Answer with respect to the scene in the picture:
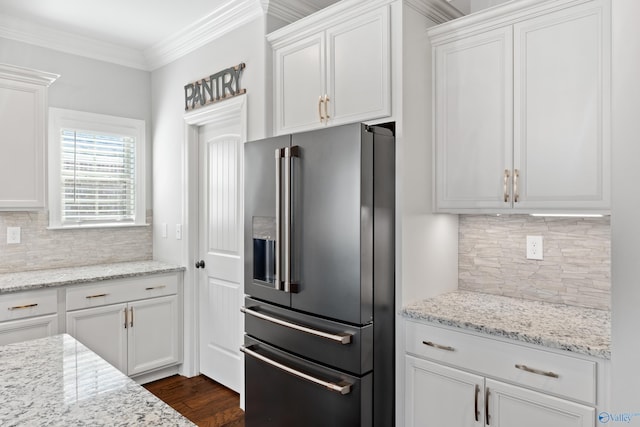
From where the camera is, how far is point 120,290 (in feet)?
10.2

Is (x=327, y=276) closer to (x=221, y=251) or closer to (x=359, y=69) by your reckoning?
(x=359, y=69)

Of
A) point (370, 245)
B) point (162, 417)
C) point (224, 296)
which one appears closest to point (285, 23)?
point (370, 245)

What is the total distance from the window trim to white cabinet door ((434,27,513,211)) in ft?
8.90

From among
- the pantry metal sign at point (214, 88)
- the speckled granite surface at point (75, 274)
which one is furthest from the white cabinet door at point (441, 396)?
the speckled granite surface at point (75, 274)

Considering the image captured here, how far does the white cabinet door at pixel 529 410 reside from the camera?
1.54 metres

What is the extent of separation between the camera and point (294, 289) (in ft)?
6.96

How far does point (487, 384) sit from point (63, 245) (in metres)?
3.22

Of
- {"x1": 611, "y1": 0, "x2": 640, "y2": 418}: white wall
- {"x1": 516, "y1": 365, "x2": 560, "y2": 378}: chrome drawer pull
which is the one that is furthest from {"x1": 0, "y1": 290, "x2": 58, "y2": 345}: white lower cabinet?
{"x1": 611, "y1": 0, "x2": 640, "y2": 418}: white wall

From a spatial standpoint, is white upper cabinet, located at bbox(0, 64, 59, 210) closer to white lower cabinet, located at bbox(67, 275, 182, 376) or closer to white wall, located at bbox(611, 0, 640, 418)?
white lower cabinet, located at bbox(67, 275, 182, 376)

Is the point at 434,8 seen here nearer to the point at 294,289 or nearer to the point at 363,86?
the point at 363,86

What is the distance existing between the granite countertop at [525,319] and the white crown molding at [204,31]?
211 cm

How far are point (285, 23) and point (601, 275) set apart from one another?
2.34 metres

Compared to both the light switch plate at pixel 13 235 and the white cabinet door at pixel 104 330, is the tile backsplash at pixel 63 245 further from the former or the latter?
the white cabinet door at pixel 104 330

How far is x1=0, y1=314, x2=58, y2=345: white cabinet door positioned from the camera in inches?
102
